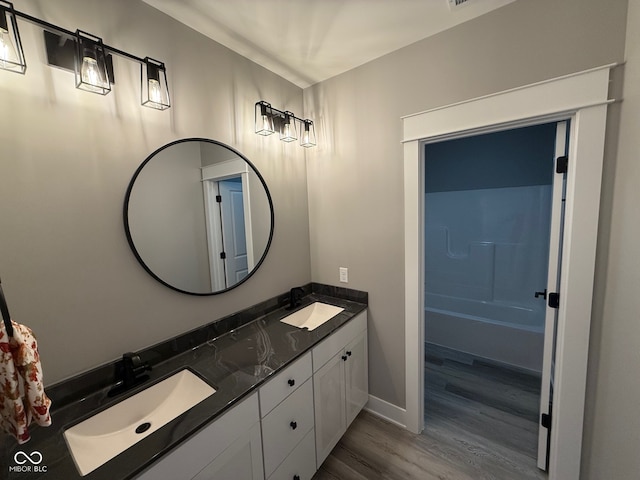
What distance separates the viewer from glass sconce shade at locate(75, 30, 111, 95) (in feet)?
3.39

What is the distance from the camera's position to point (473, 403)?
2.19m

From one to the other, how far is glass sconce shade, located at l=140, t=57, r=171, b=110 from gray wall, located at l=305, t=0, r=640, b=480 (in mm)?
1142

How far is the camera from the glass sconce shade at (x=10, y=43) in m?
0.87

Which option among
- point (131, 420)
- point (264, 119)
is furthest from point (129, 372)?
point (264, 119)

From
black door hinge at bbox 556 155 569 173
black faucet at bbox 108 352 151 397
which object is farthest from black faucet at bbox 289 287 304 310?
black door hinge at bbox 556 155 569 173

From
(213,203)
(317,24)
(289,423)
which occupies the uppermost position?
(317,24)

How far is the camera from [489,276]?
3066 mm

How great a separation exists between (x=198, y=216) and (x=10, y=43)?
891 mm

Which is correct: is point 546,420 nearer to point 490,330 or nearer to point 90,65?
point 490,330

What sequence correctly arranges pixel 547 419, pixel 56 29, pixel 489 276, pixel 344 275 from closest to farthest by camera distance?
pixel 56 29, pixel 547 419, pixel 344 275, pixel 489 276

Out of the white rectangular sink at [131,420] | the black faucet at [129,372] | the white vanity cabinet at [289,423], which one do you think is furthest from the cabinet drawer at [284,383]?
the black faucet at [129,372]

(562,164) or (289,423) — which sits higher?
(562,164)

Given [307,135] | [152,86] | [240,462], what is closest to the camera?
[240,462]

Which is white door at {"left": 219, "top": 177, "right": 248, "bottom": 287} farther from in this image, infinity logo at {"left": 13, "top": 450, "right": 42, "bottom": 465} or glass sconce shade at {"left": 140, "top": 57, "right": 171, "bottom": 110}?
infinity logo at {"left": 13, "top": 450, "right": 42, "bottom": 465}
